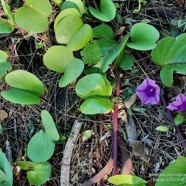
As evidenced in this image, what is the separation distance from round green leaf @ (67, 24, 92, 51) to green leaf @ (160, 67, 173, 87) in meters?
0.31

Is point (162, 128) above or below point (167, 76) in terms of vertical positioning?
below

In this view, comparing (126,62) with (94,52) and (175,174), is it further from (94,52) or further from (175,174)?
(175,174)

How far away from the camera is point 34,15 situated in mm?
1396

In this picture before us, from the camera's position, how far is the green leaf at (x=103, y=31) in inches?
55.5

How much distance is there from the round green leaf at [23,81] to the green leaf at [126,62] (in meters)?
0.33

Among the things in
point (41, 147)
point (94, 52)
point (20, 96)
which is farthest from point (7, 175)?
point (94, 52)

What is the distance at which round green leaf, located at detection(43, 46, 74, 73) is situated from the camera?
1376mm

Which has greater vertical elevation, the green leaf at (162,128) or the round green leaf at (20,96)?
the round green leaf at (20,96)

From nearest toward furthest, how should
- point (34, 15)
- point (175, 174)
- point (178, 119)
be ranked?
point (175, 174), point (178, 119), point (34, 15)

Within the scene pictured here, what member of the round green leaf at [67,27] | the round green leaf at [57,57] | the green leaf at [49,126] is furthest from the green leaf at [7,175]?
the round green leaf at [67,27]

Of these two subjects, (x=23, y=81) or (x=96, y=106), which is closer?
(x=96, y=106)

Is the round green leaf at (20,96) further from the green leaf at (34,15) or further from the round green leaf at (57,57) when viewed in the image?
the green leaf at (34,15)

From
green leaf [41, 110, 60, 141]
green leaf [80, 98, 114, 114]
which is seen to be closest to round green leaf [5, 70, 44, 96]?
green leaf [41, 110, 60, 141]

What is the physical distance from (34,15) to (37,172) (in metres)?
0.62
